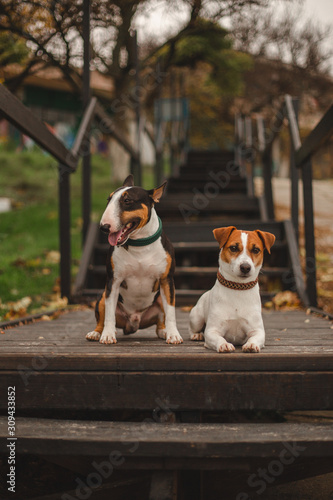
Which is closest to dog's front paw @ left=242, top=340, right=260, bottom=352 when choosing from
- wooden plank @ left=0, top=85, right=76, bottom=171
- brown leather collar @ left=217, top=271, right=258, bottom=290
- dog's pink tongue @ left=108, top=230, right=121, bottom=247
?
brown leather collar @ left=217, top=271, right=258, bottom=290

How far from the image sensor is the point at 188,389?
2158 mm

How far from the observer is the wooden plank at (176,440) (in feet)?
6.15

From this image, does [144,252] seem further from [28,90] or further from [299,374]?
[28,90]

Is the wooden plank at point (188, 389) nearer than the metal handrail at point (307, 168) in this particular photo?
Yes

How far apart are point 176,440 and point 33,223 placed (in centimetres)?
740

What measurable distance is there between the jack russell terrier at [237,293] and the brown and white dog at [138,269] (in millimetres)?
256

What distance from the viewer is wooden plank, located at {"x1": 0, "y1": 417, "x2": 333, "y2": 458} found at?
1876 mm

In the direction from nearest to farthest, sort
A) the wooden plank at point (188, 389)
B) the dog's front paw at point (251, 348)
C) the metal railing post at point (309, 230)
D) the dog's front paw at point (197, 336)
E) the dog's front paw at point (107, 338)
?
the wooden plank at point (188, 389), the dog's front paw at point (251, 348), the dog's front paw at point (107, 338), the dog's front paw at point (197, 336), the metal railing post at point (309, 230)

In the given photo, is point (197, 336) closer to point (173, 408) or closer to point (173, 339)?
point (173, 339)

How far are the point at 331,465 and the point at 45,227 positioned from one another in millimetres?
7052

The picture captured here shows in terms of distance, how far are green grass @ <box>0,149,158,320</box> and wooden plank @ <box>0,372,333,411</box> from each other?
7.08 ft

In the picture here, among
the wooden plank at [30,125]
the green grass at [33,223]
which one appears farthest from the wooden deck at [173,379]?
the green grass at [33,223]

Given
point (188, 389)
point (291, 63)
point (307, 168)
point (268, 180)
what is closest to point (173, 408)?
point (188, 389)

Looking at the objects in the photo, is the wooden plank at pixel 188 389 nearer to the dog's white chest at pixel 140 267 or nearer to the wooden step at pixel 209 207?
the dog's white chest at pixel 140 267
